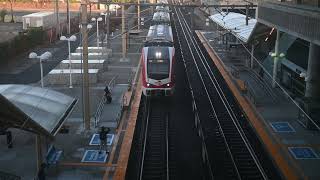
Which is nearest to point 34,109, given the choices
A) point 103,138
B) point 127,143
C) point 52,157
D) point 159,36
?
point 52,157

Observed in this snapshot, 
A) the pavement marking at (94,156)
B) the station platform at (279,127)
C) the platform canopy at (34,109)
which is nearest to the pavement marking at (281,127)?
the station platform at (279,127)

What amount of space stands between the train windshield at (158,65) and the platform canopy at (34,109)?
6.24 m

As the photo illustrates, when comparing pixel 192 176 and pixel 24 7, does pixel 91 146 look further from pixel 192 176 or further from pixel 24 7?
pixel 24 7

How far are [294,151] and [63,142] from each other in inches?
313

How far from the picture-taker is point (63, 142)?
55.4 feet

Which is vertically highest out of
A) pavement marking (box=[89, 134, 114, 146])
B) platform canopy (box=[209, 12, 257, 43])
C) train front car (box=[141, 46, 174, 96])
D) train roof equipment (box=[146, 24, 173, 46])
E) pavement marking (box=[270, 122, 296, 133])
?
platform canopy (box=[209, 12, 257, 43])

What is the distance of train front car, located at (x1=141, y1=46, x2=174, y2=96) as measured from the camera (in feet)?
72.8

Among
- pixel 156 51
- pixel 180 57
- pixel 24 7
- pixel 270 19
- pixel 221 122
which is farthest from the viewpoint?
pixel 24 7

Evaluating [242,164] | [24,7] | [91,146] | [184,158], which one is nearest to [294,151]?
[242,164]

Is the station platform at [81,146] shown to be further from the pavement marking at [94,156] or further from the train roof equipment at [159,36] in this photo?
the train roof equipment at [159,36]

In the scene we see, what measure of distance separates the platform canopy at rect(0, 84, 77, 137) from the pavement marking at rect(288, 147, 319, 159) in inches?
300

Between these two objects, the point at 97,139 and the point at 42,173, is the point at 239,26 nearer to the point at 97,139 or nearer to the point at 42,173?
the point at 97,139

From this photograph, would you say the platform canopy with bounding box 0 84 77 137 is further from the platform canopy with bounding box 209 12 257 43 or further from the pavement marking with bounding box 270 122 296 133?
the platform canopy with bounding box 209 12 257 43

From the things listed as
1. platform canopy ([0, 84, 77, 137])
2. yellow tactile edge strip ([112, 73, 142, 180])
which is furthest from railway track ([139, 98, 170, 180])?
platform canopy ([0, 84, 77, 137])
